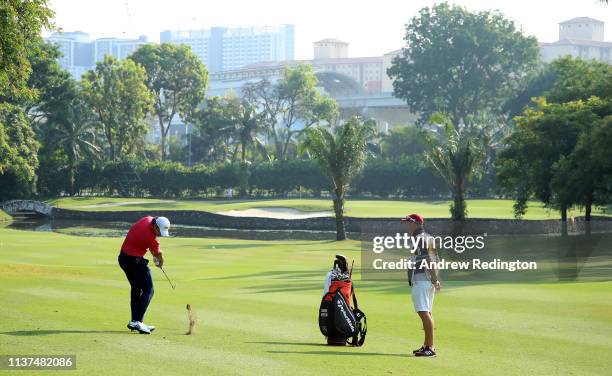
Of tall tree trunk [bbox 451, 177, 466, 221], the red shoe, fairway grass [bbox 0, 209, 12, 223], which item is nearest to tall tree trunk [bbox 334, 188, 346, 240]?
tall tree trunk [bbox 451, 177, 466, 221]

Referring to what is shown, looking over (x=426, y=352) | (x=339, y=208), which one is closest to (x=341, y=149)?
(x=339, y=208)

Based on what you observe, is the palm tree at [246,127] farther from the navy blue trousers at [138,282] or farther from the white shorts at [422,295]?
the white shorts at [422,295]

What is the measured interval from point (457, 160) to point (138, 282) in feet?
141

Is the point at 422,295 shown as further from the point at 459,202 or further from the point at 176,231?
the point at 176,231

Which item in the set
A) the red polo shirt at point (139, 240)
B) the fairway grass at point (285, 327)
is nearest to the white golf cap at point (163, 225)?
the red polo shirt at point (139, 240)

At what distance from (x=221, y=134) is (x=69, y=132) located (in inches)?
1021

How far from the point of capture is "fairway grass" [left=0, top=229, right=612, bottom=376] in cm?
1368

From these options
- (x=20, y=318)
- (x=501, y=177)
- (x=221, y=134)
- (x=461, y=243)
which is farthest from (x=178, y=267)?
(x=221, y=134)

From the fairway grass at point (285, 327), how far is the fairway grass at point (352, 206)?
49.7m

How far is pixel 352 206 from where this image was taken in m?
88.2

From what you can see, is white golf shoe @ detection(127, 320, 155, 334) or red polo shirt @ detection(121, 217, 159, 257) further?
red polo shirt @ detection(121, 217, 159, 257)

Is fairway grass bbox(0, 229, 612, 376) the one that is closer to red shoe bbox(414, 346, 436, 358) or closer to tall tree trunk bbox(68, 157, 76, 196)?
red shoe bbox(414, 346, 436, 358)

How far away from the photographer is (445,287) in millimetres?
26984

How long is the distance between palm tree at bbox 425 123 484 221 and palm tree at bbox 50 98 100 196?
5690cm
